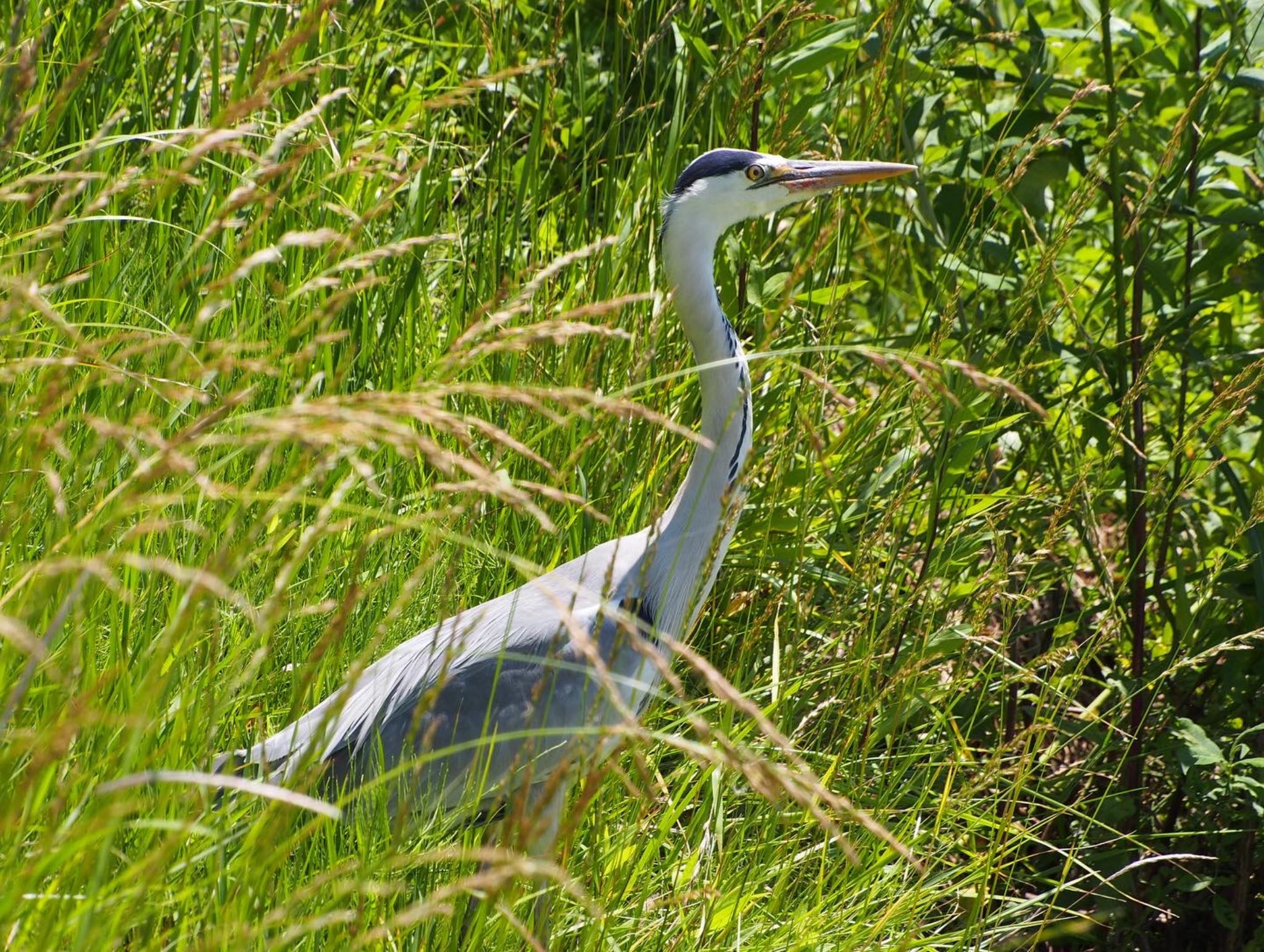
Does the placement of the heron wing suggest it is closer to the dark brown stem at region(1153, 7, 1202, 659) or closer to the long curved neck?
the long curved neck

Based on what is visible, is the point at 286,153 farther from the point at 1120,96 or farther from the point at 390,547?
the point at 1120,96

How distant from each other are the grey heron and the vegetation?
0.09 m

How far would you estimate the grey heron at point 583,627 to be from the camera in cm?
231

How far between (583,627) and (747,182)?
1.33 meters

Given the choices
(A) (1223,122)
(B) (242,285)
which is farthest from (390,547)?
(A) (1223,122)

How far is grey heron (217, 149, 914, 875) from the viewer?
231 cm

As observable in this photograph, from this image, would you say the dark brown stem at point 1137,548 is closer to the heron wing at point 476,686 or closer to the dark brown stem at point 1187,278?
the dark brown stem at point 1187,278

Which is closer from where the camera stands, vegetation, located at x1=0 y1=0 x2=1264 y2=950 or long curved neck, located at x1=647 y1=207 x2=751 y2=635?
vegetation, located at x1=0 y1=0 x2=1264 y2=950

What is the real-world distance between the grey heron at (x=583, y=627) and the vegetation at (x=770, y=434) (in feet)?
0.31

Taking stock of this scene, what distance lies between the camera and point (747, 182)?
300 centimetres

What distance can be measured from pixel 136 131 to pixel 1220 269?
258 cm

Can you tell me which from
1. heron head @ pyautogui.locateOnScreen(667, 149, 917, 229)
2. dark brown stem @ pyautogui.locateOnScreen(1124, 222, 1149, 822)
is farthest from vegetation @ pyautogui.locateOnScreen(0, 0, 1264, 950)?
heron head @ pyautogui.locateOnScreen(667, 149, 917, 229)

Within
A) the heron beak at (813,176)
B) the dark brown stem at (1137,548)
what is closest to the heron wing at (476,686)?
the heron beak at (813,176)

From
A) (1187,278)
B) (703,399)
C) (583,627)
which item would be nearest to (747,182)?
(703,399)
